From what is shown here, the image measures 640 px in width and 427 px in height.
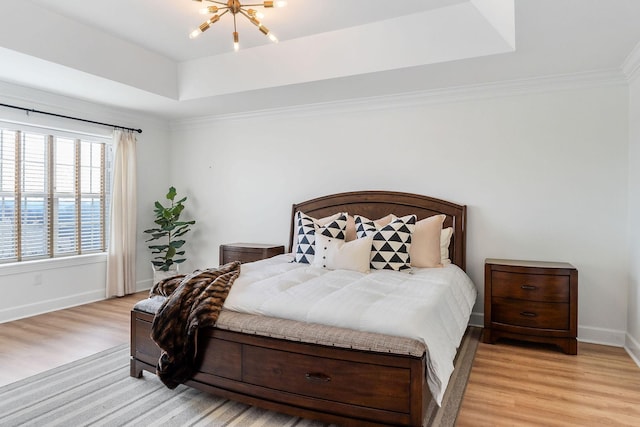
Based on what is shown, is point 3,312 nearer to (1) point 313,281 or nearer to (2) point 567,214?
(1) point 313,281

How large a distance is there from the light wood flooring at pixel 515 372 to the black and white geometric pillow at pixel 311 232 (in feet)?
5.32

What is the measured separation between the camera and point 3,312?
3906mm

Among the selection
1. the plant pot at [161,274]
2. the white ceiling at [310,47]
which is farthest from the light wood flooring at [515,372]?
the white ceiling at [310,47]

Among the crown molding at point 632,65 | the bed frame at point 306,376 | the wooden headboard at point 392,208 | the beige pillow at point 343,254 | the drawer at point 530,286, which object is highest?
the crown molding at point 632,65

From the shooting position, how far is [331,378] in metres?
1.98

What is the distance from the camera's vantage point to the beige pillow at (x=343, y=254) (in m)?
3.36

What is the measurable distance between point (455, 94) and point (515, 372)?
8.46 feet

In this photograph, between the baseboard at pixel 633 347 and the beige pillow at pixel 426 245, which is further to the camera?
the beige pillow at pixel 426 245

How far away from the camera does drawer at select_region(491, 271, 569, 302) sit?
3.18 meters

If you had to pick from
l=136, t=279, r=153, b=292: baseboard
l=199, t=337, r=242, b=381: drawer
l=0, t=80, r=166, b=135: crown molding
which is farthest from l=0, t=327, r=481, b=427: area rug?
l=0, t=80, r=166, b=135: crown molding

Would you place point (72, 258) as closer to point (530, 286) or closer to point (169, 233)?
point (169, 233)

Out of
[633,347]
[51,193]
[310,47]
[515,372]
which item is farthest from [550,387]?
[51,193]

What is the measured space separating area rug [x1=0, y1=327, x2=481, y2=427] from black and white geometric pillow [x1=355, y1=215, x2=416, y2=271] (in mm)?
982

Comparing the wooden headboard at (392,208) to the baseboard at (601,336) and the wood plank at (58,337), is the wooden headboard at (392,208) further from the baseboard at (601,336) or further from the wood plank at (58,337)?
the wood plank at (58,337)
